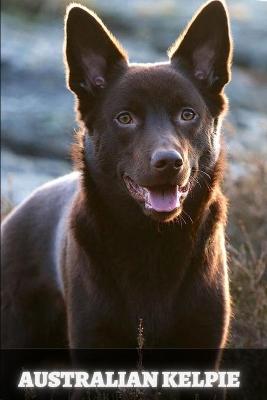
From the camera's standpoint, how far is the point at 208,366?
514cm

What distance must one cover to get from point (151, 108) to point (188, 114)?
0.56ft

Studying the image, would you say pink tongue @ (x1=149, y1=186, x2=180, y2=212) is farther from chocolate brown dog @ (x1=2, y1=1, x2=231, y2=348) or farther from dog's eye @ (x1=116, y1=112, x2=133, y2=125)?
dog's eye @ (x1=116, y1=112, x2=133, y2=125)

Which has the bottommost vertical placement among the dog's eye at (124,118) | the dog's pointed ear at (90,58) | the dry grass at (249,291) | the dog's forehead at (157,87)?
the dry grass at (249,291)

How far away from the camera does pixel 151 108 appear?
4.97 meters

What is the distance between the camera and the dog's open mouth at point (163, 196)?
4.86 meters

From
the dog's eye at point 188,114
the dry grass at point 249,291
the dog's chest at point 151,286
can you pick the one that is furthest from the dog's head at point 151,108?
the dry grass at point 249,291

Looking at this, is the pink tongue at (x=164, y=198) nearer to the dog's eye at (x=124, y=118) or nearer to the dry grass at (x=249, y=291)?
the dog's eye at (x=124, y=118)

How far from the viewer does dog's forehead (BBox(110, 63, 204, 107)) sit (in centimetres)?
500

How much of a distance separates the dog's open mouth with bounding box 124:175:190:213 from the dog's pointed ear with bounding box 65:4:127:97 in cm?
65

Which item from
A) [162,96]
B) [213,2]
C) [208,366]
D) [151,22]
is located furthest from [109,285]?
[151,22]

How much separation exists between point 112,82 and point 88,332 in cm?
117

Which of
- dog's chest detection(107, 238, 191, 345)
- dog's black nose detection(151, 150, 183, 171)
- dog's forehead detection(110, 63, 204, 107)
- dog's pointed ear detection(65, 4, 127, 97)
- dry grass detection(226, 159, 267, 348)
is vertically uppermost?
dog's pointed ear detection(65, 4, 127, 97)

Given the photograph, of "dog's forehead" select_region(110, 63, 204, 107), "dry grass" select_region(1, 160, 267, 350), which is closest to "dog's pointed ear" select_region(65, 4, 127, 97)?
"dog's forehead" select_region(110, 63, 204, 107)

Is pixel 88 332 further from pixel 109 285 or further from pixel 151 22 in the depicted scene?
pixel 151 22
